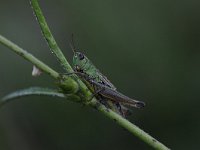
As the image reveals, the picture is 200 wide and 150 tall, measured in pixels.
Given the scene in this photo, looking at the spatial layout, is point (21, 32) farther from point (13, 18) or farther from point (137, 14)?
point (137, 14)

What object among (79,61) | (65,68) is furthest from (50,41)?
(79,61)

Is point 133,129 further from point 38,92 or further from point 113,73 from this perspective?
point 113,73

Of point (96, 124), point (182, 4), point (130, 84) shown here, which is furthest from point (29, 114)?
point (182, 4)

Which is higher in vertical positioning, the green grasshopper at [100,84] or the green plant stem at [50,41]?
the green grasshopper at [100,84]

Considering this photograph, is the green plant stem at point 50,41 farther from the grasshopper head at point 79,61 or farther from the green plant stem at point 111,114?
the grasshopper head at point 79,61

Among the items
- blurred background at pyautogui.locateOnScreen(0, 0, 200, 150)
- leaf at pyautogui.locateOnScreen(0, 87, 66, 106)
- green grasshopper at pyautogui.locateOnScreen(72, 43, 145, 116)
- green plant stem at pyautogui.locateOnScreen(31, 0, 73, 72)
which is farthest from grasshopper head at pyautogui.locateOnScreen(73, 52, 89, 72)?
blurred background at pyautogui.locateOnScreen(0, 0, 200, 150)

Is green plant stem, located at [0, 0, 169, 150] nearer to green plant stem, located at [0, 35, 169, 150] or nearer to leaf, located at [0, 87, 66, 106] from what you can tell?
green plant stem, located at [0, 35, 169, 150]

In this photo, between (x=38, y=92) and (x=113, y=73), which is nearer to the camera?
(x=38, y=92)

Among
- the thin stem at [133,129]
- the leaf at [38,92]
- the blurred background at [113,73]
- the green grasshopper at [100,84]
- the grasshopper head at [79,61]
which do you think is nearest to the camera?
the thin stem at [133,129]

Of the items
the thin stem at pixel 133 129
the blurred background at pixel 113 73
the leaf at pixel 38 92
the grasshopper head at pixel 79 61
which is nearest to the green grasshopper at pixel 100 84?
the grasshopper head at pixel 79 61
